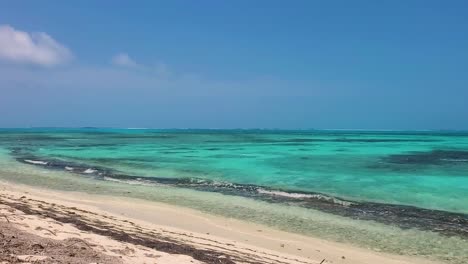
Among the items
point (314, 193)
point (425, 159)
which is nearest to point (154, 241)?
point (314, 193)

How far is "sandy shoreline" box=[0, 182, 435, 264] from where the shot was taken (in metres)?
7.75

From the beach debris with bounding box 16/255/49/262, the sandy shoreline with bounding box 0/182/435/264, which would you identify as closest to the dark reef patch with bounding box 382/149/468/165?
the sandy shoreline with bounding box 0/182/435/264

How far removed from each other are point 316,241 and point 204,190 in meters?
8.30

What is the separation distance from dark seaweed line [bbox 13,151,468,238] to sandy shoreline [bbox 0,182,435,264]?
10.5 feet

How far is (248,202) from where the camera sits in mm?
15430

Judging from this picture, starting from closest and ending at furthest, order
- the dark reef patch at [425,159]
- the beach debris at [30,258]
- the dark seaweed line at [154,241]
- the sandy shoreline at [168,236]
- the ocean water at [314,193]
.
Result: the beach debris at [30,258], the sandy shoreline at [168,236], the dark seaweed line at [154,241], the ocean water at [314,193], the dark reef patch at [425,159]

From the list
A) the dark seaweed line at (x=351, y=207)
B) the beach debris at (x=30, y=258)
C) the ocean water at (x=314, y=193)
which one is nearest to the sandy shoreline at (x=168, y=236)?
the beach debris at (x=30, y=258)

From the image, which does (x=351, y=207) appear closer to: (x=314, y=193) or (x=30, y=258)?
(x=314, y=193)

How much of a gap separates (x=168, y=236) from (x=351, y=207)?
741 centimetres

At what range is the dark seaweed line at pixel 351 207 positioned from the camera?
1235 cm

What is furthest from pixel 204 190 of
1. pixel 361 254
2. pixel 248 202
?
pixel 361 254

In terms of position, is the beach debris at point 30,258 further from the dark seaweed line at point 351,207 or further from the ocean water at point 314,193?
the dark seaweed line at point 351,207

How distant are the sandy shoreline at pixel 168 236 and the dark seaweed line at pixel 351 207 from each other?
321 cm

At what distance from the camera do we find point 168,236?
9.84 m
